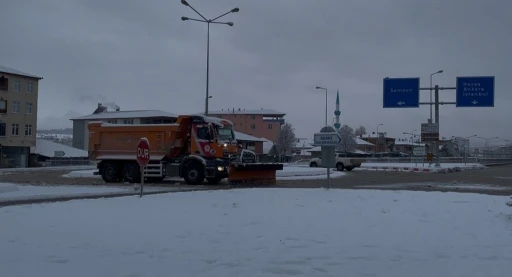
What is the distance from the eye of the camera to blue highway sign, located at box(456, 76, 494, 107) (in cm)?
3650

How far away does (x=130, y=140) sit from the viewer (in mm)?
24594

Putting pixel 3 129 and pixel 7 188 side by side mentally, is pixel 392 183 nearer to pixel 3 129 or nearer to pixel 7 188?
pixel 7 188

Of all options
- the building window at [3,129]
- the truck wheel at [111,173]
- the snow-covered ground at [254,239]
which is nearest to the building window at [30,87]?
the building window at [3,129]

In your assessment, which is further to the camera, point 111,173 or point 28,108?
→ point 28,108

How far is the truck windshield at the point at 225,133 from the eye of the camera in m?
23.0

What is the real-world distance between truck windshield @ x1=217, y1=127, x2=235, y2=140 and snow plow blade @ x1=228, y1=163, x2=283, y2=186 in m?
1.85

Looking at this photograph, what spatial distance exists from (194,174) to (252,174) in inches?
103

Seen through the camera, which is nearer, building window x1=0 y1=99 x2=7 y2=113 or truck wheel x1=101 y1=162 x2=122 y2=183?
truck wheel x1=101 y1=162 x2=122 y2=183

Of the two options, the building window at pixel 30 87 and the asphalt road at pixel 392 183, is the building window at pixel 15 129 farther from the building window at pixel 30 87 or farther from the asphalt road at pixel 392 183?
the asphalt road at pixel 392 183

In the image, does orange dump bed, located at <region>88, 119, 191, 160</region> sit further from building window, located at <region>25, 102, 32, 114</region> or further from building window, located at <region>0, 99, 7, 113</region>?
building window, located at <region>25, 102, 32, 114</region>

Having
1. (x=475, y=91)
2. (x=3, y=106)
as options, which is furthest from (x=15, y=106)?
(x=475, y=91)

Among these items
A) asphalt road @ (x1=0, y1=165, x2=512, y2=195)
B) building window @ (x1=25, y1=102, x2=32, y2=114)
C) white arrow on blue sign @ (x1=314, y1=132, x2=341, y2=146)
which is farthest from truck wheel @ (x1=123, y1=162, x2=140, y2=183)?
building window @ (x1=25, y1=102, x2=32, y2=114)

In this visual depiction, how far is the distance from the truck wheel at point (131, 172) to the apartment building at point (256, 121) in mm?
104126

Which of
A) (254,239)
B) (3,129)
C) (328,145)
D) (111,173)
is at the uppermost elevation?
(3,129)
